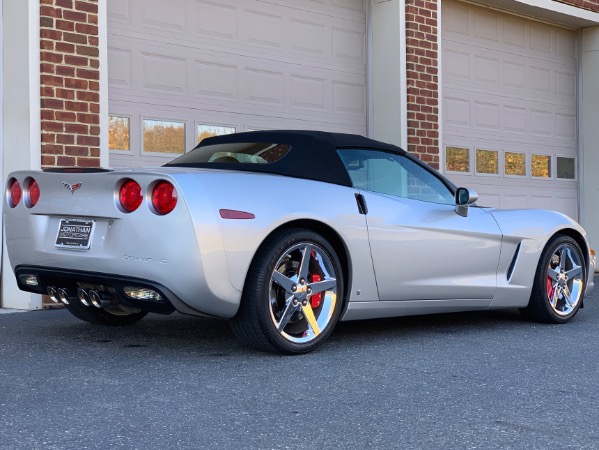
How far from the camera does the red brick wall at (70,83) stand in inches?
294

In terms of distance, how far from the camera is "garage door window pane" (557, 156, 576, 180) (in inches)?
533

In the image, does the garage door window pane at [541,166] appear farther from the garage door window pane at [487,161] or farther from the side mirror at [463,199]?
the side mirror at [463,199]

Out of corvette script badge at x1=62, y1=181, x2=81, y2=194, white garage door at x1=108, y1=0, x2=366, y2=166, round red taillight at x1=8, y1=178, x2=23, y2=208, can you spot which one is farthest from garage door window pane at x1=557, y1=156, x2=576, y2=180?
corvette script badge at x1=62, y1=181, x2=81, y2=194

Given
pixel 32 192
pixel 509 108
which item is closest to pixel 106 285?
pixel 32 192

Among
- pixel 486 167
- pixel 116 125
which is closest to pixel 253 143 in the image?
pixel 116 125

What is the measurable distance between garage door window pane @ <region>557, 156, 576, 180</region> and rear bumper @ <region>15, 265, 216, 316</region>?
971 centimetres

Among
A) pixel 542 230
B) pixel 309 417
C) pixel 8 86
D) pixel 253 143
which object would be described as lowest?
pixel 309 417

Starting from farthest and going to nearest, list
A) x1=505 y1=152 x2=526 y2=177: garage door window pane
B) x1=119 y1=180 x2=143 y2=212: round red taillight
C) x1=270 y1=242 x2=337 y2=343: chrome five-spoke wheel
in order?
x1=505 y1=152 x2=526 y2=177: garage door window pane
x1=270 y1=242 x2=337 y2=343: chrome five-spoke wheel
x1=119 y1=180 x2=143 y2=212: round red taillight

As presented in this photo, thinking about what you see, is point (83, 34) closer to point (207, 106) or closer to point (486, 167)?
point (207, 106)

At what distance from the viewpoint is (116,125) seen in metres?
8.47

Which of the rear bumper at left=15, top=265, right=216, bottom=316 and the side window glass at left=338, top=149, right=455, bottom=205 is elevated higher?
the side window glass at left=338, top=149, right=455, bottom=205

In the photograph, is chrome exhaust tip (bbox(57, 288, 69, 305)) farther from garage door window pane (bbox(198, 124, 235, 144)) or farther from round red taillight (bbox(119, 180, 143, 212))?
garage door window pane (bbox(198, 124, 235, 144))

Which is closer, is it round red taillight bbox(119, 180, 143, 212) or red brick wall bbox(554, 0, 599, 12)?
round red taillight bbox(119, 180, 143, 212)

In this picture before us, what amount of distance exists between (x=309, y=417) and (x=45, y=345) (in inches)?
88.8
